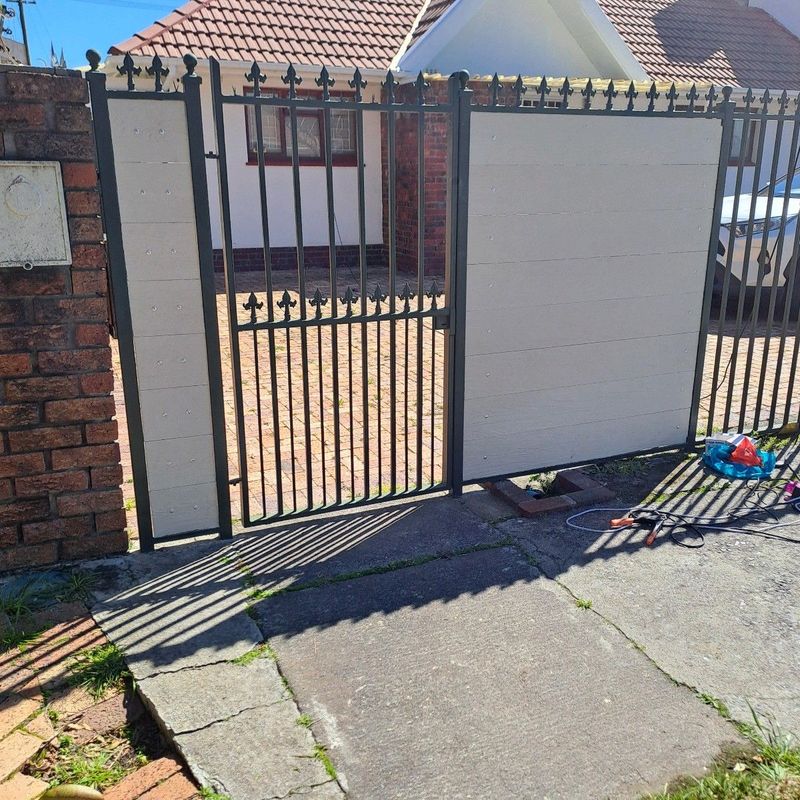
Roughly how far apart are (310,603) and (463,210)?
2.12 metres

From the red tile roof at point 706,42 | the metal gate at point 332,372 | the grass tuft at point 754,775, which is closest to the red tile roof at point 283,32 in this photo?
the red tile roof at point 706,42

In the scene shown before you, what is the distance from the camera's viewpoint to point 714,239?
485 cm

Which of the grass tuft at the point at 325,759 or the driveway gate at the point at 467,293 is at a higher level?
the driveway gate at the point at 467,293

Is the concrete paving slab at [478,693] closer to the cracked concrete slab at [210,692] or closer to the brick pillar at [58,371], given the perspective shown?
the cracked concrete slab at [210,692]

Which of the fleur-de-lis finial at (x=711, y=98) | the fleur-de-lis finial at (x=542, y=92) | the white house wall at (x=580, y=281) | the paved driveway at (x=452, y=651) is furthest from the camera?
the fleur-de-lis finial at (x=711, y=98)

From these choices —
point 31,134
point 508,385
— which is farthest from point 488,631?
point 31,134

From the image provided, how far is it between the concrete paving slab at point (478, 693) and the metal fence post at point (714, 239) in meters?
2.12

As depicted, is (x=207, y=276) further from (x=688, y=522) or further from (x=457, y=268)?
(x=688, y=522)

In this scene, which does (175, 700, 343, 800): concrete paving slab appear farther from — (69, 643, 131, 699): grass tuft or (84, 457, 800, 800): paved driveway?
(69, 643, 131, 699): grass tuft

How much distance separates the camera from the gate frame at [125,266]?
10.8 ft

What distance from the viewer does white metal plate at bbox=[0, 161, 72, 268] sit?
3.17m

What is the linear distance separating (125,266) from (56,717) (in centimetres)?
185

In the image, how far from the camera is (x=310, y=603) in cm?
345

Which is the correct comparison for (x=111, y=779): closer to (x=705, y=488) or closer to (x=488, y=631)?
(x=488, y=631)
